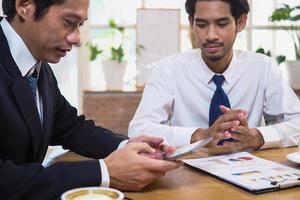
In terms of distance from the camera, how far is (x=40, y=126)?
1.33 m

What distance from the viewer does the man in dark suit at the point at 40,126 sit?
1075 millimetres

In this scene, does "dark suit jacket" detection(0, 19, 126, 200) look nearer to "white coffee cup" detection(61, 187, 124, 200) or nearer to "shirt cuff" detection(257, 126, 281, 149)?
"white coffee cup" detection(61, 187, 124, 200)

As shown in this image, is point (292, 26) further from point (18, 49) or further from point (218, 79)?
point (18, 49)

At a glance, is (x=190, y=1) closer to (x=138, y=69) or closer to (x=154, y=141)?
(x=154, y=141)

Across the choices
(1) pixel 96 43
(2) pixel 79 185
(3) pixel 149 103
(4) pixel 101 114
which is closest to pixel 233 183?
(2) pixel 79 185

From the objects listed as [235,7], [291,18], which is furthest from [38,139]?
[291,18]

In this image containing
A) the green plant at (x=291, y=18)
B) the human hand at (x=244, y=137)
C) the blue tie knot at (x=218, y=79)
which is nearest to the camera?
the human hand at (x=244, y=137)

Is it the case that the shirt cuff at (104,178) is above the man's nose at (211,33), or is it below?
below

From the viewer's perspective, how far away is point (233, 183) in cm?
119

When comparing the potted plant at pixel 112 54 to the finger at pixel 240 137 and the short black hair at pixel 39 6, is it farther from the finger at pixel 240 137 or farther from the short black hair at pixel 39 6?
the short black hair at pixel 39 6

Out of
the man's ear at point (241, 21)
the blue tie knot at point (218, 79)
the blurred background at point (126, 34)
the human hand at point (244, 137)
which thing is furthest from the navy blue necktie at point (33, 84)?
→ the blurred background at point (126, 34)

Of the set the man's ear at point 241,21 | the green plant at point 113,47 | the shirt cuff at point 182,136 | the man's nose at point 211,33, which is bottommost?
the shirt cuff at point 182,136

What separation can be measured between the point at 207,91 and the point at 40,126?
991 millimetres

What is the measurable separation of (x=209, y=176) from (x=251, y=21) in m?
2.81
